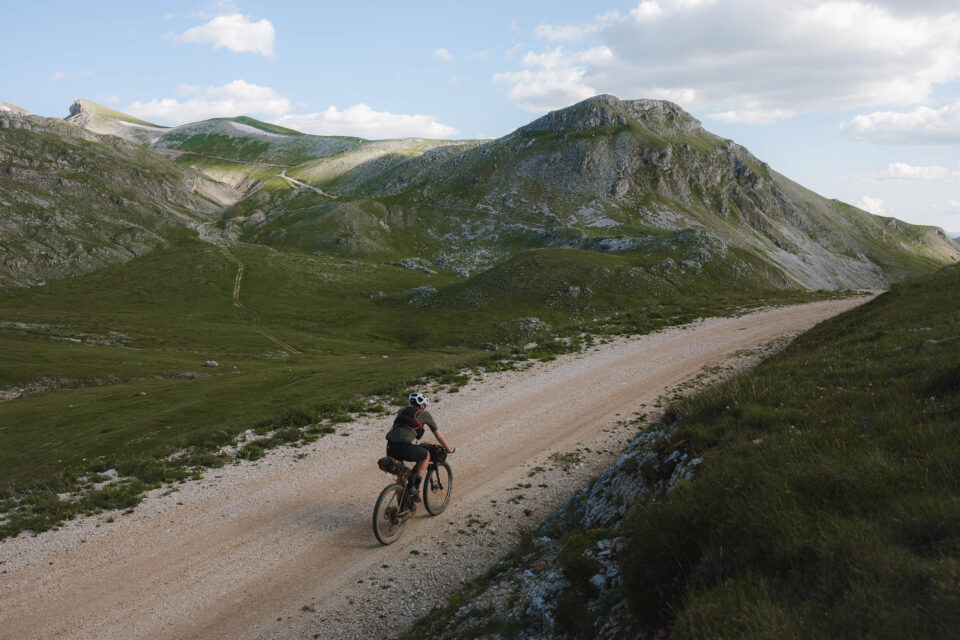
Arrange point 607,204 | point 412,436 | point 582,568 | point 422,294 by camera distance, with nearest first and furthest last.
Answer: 1. point 582,568
2. point 412,436
3. point 422,294
4. point 607,204

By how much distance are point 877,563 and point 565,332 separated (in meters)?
34.6

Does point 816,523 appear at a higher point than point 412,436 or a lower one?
higher

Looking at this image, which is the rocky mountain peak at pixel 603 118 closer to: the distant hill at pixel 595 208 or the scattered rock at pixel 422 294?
the distant hill at pixel 595 208

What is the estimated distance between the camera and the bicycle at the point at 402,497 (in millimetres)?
14109

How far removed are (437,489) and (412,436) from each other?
7.91ft

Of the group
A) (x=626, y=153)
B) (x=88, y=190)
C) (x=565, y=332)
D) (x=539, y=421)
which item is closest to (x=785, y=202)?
(x=626, y=153)

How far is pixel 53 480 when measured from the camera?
18.9 metres

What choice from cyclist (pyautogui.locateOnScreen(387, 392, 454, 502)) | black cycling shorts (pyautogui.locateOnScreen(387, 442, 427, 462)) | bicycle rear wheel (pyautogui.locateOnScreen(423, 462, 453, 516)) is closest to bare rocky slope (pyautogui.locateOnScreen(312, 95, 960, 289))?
bicycle rear wheel (pyautogui.locateOnScreen(423, 462, 453, 516))

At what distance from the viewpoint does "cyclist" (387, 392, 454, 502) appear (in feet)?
47.5

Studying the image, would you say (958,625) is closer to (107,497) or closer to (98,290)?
(107,497)

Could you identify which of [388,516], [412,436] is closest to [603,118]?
[412,436]

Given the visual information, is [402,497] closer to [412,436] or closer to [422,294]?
[412,436]

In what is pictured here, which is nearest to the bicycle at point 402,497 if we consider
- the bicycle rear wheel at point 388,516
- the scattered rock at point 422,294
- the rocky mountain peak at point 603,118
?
the bicycle rear wheel at point 388,516

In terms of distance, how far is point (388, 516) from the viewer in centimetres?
1425
